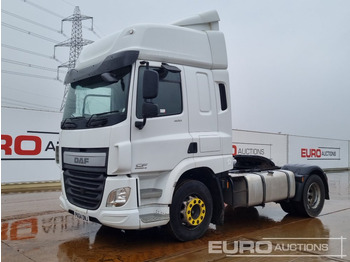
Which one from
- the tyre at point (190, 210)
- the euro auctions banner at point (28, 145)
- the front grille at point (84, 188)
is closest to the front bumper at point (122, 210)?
the front grille at point (84, 188)

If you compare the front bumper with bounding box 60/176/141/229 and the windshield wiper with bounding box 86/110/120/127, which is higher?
the windshield wiper with bounding box 86/110/120/127

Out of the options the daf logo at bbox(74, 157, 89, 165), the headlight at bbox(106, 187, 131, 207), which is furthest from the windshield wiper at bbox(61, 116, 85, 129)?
the headlight at bbox(106, 187, 131, 207)

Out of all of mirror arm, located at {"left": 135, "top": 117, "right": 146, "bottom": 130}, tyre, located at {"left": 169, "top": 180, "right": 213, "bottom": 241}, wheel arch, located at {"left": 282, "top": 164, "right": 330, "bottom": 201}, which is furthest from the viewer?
wheel arch, located at {"left": 282, "top": 164, "right": 330, "bottom": 201}

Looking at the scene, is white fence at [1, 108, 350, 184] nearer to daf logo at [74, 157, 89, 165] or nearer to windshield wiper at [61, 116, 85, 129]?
windshield wiper at [61, 116, 85, 129]

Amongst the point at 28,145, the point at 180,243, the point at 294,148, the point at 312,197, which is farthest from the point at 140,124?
the point at 294,148

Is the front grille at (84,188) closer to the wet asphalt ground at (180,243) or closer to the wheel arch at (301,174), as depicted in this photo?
the wet asphalt ground at (180,243)

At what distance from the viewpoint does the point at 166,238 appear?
5438 mm

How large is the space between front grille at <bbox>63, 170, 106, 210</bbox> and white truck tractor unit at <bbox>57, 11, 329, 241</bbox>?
0.01m

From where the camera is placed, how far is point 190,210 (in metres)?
5.18

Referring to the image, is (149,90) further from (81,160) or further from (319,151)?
(319,151)

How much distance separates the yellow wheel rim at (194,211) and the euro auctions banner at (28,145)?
7656 mm

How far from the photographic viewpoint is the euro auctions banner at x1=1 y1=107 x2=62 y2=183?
11.5 meters

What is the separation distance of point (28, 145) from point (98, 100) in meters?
7.95

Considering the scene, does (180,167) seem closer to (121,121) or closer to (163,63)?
(121,121)
